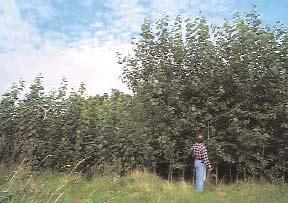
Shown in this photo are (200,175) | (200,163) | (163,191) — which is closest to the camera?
(163,191)

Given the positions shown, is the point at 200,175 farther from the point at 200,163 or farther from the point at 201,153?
the point at 201,153

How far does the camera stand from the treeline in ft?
51.5

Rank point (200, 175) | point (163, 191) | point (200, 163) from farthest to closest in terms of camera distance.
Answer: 1. point (200, 163)
2. point (200, 175)
3. point (163, 191)

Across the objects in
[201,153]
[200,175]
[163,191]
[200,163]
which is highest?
[201,153]

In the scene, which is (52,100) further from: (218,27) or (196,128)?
(218,27)

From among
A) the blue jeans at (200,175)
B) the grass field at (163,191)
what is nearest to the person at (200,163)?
the blue jeans at (200,175)

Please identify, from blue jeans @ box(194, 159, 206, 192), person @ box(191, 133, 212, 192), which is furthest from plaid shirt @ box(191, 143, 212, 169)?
blue jeans @ box(194, 159, 206, 192)

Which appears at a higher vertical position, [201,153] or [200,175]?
[201,153]

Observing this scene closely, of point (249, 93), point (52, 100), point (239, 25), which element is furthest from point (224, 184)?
point (52, 100)

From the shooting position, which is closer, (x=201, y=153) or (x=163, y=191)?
(x=163, y=191)

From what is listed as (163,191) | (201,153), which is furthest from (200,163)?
(163,191)

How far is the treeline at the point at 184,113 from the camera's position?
15.7m

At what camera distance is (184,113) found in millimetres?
15883

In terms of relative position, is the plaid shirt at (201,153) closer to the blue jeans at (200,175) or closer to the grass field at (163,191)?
the blue jeans at (200,175)
